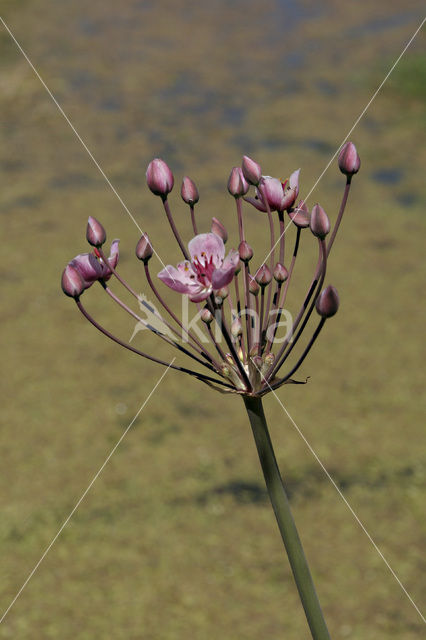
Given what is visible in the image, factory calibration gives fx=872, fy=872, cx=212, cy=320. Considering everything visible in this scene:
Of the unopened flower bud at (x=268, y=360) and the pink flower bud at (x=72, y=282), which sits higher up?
the pink flower bud at (x=72, y=282)

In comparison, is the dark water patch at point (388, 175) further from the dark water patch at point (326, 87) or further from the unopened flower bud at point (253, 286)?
the unopened flower bud at point (253, 286)

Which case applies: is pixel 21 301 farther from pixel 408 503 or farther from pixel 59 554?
pixel 408 503

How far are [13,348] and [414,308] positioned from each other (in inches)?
70.2

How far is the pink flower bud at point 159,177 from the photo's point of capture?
1.14 metres

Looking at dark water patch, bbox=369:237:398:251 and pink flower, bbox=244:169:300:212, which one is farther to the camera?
dark water patch, bbox=369:237:398:251

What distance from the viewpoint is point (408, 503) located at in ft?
9.51

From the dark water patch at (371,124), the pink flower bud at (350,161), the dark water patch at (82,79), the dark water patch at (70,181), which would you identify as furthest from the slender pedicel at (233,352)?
the dark water patch at (82,79)

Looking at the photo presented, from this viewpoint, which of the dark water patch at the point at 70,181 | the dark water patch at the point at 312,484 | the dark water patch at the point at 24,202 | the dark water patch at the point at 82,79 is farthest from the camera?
the dark water patch at the point at 82,79

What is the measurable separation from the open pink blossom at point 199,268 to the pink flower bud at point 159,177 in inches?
4.0

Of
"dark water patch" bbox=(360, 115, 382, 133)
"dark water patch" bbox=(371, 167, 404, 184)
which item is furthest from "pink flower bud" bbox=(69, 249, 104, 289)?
"dark water patch" bbox=(360, 115, 382, 133)

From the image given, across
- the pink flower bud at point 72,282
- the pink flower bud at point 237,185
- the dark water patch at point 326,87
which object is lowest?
the dark water patch at point 326,87

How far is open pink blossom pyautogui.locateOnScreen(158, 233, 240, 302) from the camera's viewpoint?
41.1 inches

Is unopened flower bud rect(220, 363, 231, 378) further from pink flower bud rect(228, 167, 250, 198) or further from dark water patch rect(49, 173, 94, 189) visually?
dark water patch rect(49, 173, 94, 189)

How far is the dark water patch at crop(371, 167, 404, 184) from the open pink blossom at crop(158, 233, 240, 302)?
4030mm
